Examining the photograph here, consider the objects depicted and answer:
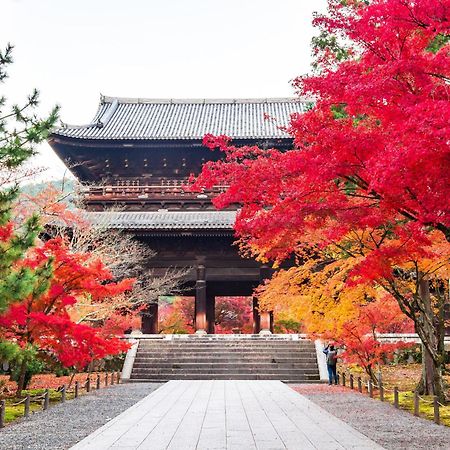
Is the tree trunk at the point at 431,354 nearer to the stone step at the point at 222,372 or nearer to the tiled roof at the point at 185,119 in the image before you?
the stone step at the point at 222,372

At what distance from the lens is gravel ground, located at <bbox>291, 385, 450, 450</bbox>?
873 centimetres

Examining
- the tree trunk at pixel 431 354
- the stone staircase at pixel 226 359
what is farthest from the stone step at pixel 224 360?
the tree trunk at pixel 431 354

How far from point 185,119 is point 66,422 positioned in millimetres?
23892

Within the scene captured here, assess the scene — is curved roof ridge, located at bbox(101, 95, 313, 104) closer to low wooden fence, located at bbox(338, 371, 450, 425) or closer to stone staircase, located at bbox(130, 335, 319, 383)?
stone staircase, located at bbox(130, 335, 319, 383)

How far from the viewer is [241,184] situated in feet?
33.0

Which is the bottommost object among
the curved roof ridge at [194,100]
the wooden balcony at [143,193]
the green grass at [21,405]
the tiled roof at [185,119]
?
the green grass at [21,405]

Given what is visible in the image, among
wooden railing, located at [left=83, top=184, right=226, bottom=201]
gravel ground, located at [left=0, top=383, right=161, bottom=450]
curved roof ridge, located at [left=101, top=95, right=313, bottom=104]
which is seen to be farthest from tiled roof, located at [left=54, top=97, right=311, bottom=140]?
gravel ground, located at [left=0, top=383, right=161, bottom=450]

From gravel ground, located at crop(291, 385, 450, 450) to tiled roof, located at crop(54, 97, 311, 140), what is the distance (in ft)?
52.3

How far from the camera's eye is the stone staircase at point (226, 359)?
20172 mm

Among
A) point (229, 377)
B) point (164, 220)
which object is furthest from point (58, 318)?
point (164, 220)

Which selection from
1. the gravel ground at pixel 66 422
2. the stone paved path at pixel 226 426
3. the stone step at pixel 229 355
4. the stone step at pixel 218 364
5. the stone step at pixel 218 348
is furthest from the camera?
the stone step at pixel 218 348

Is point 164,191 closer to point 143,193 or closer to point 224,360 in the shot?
point 143,193

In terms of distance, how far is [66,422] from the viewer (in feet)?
35.7

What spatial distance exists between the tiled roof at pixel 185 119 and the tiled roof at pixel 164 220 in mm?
3715
